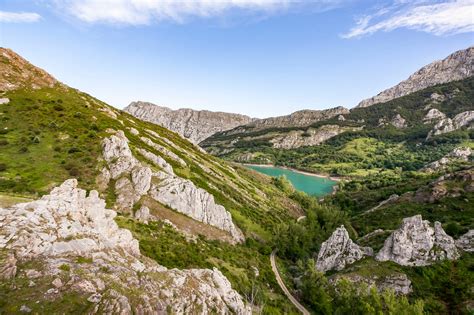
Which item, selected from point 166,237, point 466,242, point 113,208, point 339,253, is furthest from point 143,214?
point 466,242

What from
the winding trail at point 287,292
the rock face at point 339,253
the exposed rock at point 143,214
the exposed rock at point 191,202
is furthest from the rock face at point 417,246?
the exposed rock at point 143,214

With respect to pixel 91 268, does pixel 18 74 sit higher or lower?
higher

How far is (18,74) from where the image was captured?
115 meters

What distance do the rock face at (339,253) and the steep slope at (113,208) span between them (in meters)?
16.1

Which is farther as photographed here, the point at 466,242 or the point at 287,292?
the point at 466,242

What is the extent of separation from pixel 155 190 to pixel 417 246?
219 feet

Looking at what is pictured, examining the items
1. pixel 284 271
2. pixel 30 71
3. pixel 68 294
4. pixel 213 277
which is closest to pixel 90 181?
pixel 213 277

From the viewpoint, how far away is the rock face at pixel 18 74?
106125 millimetres

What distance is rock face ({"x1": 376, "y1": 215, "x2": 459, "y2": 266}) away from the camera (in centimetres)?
6831

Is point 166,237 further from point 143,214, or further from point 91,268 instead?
point 91,268

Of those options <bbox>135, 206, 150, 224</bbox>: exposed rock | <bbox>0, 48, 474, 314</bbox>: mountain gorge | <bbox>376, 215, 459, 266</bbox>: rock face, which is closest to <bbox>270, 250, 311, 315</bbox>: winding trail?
<bbox>0, 48, 474, 314</bbox>: mountain gorge

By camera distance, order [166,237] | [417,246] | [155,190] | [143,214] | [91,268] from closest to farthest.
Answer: [91,268], [166,237], [143,214], [417,246], [155,190]

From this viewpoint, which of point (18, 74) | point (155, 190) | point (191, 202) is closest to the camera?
point (155, 190)

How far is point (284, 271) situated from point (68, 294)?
206 ft
